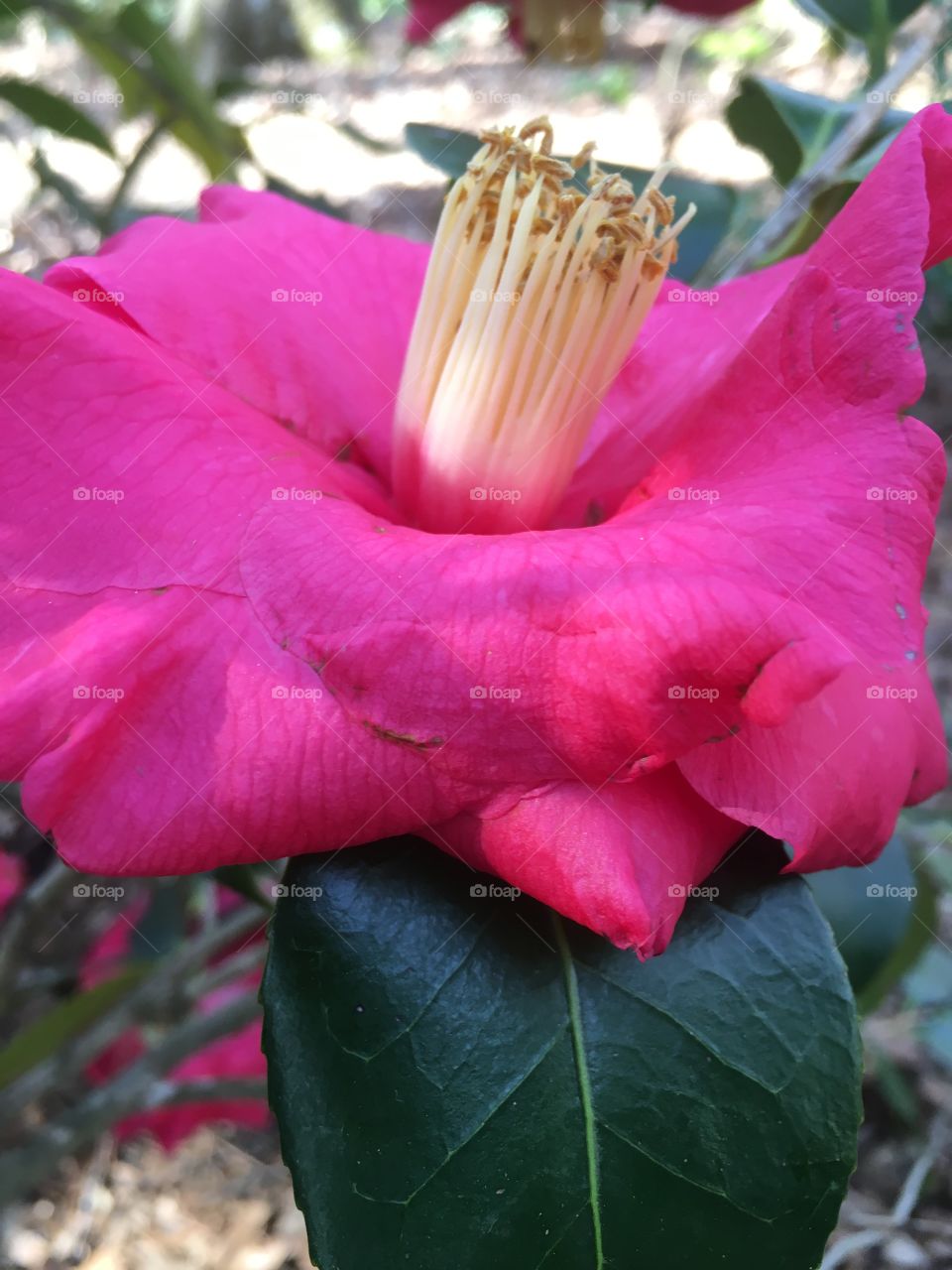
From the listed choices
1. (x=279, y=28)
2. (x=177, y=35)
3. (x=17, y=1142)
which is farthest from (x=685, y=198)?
(x=279, y=28)

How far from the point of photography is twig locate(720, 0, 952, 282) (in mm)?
842

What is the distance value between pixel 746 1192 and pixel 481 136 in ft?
1.86

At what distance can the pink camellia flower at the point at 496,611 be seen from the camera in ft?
1.46

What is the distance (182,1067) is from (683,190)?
3.94 feet

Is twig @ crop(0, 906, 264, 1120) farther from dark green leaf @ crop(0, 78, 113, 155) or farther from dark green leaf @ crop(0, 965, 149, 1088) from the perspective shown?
dark green leaf @ crop(0, 78, 113, 155)

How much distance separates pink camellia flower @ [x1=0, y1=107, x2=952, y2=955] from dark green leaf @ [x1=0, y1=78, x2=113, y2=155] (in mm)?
854

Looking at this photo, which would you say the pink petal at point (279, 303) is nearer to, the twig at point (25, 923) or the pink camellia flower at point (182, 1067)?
the twig at point (25, 923)

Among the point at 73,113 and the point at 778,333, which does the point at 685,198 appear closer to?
the point at 778,333

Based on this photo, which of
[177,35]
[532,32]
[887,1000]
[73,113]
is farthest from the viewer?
[887,1000]

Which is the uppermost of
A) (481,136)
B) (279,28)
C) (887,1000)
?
(481,136)

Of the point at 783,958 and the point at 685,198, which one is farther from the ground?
the point at 685,198

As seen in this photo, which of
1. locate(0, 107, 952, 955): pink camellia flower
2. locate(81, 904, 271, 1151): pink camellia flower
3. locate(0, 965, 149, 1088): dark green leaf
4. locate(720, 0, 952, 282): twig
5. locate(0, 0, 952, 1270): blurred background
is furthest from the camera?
locate(81, 904, 271, 1151): pink camellia flower

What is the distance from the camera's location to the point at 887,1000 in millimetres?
1805

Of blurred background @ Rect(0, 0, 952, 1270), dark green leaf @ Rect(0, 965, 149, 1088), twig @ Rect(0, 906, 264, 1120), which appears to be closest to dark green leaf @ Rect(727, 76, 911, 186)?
blurred background @ Rect(0, 0, 952, 1270)
